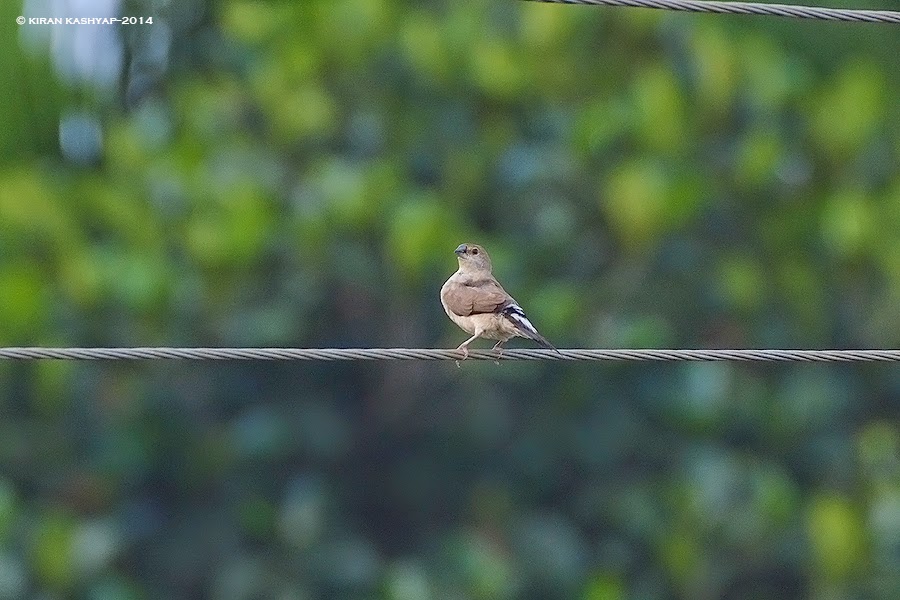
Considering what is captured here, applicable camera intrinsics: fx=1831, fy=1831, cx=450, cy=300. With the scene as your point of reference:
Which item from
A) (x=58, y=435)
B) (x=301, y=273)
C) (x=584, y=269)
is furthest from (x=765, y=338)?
(x=58, y=435)

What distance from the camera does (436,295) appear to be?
1072 cm

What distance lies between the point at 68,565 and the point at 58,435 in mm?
1086

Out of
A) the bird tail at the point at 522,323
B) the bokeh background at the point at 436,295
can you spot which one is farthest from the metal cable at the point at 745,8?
the bokeh background at the point at 436,295

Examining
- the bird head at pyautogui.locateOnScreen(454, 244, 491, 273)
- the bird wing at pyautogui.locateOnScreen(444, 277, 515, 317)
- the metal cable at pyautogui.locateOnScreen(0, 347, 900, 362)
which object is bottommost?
the metal cable at pyautogui.locateOnScreen(0, 347, 900, 362)

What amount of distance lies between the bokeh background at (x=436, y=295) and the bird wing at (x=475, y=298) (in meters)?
3.12

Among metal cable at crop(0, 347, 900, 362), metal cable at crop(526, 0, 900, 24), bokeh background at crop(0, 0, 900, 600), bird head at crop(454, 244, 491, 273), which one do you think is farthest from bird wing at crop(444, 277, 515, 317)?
bokeh background at crop(0, 0, 900, 600)

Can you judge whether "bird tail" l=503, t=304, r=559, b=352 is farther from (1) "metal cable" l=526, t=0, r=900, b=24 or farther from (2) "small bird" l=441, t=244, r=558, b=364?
(1) "metal cable" l=526, t=0, r=900, b=24

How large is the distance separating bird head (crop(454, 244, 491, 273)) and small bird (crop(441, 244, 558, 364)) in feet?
0.74

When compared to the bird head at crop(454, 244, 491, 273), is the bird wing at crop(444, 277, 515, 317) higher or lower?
lower

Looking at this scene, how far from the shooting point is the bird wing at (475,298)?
22.1 ft

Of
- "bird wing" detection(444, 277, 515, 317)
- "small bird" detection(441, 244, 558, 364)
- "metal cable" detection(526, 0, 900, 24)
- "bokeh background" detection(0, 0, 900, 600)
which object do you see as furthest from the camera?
"bokeh background" detection(0, 0, 900, 600)

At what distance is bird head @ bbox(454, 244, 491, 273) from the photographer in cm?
748

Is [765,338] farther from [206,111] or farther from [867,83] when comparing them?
[206,111]

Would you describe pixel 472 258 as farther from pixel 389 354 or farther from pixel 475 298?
pixel 389 354
